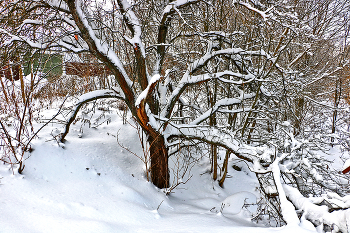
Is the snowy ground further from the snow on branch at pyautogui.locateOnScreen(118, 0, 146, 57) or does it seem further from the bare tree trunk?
the snow on branch at pyautogui.locateOnScreen(118, 0, 146, 57)

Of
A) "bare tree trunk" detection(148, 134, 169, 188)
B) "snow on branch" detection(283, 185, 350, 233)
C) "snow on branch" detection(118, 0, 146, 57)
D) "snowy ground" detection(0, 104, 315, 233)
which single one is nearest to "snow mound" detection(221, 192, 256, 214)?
"snowy ground" detection(0, 104, 315, 233)

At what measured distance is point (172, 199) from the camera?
433 cm

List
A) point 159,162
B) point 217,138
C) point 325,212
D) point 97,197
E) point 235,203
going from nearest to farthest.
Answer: point 325,212, point 97,197, point 217,138, point 235,203, point 159,162

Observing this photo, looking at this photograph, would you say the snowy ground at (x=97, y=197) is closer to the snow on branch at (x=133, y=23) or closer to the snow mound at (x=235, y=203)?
the snow mound at (x=235, y=203)

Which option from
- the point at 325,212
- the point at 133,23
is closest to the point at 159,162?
the point at 133,23

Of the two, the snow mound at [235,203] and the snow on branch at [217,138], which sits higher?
the snow on branch at [217,138]

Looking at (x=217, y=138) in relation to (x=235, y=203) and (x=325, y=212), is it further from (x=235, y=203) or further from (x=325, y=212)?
(x=325, y=212)

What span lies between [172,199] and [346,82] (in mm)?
11787

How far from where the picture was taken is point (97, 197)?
3.22 meters

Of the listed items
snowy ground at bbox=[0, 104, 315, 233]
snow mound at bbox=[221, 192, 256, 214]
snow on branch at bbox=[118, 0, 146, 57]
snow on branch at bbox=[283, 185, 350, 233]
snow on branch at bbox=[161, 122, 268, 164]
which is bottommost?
snow mound at bbox=[221, 192, 256, 214]

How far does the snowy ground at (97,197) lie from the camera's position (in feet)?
7.78

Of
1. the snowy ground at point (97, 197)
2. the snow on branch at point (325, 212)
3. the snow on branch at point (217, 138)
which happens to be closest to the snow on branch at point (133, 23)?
the snow on branch at point (217, 138)

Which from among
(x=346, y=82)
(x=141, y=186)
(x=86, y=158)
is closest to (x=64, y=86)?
(x=86, y=158)

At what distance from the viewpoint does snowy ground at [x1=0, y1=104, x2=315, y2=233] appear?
7.78 feet
